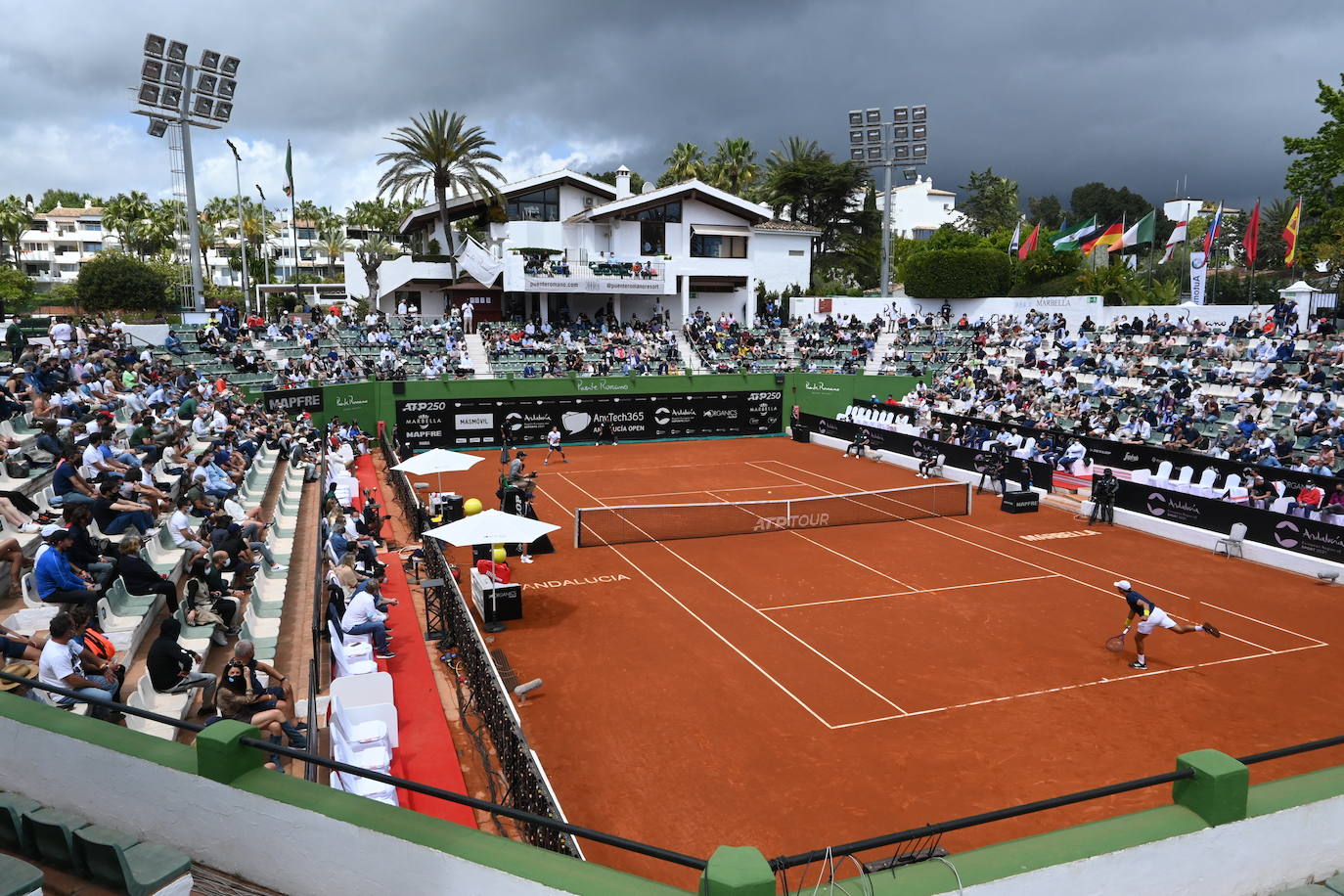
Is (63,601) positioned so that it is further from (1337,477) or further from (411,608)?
(1337,477)

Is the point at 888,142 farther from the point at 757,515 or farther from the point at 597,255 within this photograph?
the point at 757,515

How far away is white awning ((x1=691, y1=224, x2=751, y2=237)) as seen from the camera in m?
55.1

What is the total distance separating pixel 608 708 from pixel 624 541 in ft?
31.9

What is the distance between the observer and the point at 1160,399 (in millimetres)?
32406

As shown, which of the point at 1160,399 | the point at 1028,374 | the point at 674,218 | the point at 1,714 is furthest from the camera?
the point at 674,218

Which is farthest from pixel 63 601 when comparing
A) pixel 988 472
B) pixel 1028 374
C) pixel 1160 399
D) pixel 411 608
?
pixel 1028 374

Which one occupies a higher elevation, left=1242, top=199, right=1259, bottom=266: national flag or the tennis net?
left=1242, top=199, right=1259, bottom=266: national flag

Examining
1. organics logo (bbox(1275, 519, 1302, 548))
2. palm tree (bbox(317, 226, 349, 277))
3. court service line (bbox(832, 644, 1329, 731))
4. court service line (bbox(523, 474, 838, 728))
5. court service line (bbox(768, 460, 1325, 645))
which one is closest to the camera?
court service line (bbox(832, 644, 1329, 731))

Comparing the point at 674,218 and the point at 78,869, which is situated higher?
the point at 674,218

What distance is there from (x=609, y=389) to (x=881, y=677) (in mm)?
28153

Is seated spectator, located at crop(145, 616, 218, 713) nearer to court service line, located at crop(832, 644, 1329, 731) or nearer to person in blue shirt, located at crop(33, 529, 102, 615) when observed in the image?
person in blue shirt, located at crop(33, 529, 102, 615)

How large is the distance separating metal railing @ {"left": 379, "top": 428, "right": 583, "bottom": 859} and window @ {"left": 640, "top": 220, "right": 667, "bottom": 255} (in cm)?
3954

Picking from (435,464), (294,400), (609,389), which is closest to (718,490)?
(435,464)

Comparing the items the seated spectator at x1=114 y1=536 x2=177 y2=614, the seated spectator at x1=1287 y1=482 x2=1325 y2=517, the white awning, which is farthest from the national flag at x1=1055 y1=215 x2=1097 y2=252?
the seated spectator at x1=114 y1=536 x2=177 y2=614
